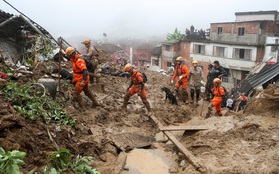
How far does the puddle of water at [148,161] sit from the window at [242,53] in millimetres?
26074

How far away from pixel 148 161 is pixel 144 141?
2.68ft

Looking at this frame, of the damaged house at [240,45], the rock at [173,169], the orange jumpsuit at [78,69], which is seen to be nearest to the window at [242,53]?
the damaged house at [240,45]

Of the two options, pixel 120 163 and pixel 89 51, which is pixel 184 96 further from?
pixel 120 163

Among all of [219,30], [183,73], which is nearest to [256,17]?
[219,30]

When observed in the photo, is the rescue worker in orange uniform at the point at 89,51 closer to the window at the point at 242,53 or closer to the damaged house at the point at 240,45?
the damaged house at the point at 240,45

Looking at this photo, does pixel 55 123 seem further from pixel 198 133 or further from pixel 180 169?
pixel 198 133

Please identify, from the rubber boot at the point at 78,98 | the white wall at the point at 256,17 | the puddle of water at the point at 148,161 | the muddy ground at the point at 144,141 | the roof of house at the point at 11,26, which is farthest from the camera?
the white wall at the point at 256,17

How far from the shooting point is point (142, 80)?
772cm

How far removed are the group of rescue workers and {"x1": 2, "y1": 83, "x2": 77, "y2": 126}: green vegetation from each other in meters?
1.24

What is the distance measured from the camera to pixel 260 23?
2772cm

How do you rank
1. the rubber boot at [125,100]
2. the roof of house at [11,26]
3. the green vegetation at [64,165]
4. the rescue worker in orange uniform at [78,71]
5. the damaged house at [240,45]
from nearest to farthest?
the green vegetation at [64,165], the rescue worker in orange uniform at [78,71], the rubber boot at [125,100], the roof of house at [11,26], the damaged house at [240,45]

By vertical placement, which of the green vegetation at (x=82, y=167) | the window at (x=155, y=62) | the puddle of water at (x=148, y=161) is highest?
the green vegetation at (x=82, y=167)

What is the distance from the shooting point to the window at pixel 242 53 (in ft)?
94.1

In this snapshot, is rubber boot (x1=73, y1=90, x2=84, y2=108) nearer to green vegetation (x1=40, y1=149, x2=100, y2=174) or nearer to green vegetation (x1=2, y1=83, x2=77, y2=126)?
green vegetation (x1=2, y1=83, x2=77, y2=126)
